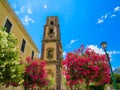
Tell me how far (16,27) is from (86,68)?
10.3 metres

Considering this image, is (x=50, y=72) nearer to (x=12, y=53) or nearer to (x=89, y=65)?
(x=89, y=65)

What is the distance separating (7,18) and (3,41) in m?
9.04

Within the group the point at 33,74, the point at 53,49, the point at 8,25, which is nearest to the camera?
the point at 33,74

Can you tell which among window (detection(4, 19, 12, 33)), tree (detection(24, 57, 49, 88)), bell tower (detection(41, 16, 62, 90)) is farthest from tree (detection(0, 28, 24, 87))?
bell tower (detection(41, 16, 62, 90))

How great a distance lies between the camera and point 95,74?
15445mm

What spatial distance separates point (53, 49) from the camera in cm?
4153

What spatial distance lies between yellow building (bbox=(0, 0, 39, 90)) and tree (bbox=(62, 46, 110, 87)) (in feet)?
23.2

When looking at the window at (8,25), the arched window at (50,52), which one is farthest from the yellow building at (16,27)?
the arched window at (50,52)

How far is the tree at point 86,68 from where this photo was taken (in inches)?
Answer: 611

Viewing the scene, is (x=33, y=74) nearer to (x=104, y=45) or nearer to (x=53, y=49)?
(x=104, y=45)

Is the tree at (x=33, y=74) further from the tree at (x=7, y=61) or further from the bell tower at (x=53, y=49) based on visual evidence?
the bell tower at (x=53, y=49)

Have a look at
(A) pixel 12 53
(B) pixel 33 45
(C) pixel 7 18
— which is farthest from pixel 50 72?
(A) pixel 12 53

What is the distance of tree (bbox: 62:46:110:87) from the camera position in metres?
15.5

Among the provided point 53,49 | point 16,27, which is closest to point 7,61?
point 16,27
